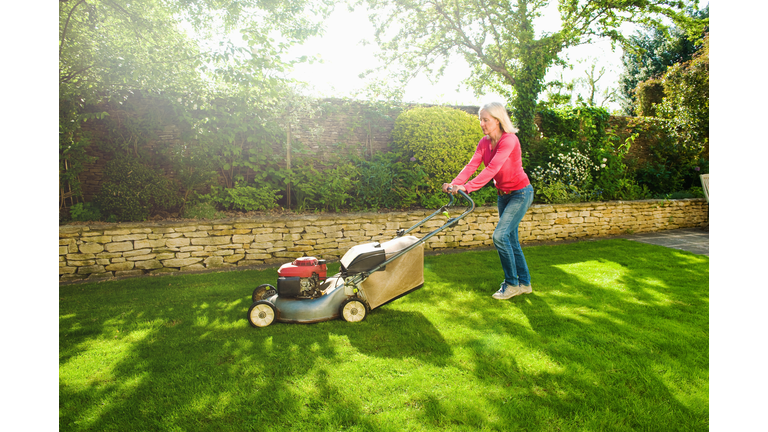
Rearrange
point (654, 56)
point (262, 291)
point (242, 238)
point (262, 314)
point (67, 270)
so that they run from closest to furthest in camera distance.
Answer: point (262, 314) < point (262, 291) < point (67, 270) < point (242, 238) < point (654, 56)

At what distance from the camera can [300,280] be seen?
3.17 meters

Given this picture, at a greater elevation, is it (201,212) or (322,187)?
(322,187)

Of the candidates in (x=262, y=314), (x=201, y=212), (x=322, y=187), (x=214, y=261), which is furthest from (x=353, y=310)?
(x=201, y=212)

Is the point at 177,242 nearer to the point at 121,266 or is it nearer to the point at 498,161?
the point at 121,266

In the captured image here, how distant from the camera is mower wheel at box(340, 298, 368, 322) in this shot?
3217 mm

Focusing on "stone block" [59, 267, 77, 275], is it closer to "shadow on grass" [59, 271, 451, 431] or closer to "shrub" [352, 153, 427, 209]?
"shadow on grass" [59, 271, 451, 431]

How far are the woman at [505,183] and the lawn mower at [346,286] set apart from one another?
0.57m

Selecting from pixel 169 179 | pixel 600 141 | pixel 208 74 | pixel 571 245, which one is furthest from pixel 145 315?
pixel 600 141

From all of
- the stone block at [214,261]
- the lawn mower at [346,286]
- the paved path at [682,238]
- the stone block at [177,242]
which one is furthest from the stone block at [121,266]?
the paved path at [682,238]

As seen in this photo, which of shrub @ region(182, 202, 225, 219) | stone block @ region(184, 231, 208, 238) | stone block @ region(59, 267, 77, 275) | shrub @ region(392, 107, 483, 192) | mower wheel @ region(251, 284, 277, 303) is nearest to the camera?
mower wheel @ region(251, 284, 277, 303)

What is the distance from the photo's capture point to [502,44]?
31.0ft

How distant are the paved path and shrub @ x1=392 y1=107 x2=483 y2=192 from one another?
11.8ft

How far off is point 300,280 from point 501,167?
2.06m

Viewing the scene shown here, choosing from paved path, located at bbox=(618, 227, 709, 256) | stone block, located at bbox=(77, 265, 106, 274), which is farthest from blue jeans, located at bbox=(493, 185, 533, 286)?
stone block, located at bbox=(77, 265, 106, 274)
